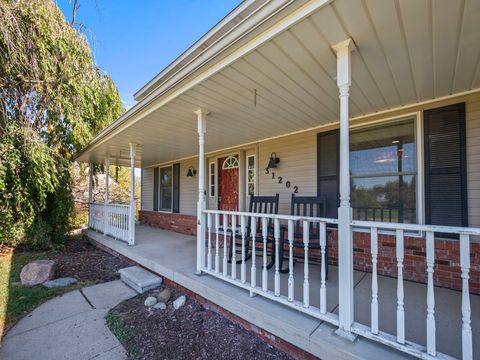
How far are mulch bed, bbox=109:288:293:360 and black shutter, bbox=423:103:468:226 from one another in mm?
2498

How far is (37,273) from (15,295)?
459mm

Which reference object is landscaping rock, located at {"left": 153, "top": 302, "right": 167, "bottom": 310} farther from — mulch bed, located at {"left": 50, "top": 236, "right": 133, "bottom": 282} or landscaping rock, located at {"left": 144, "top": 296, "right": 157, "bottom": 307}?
mulch bed, located at {"left": 50, "top": 236, "right": 133, "bottom": 282}

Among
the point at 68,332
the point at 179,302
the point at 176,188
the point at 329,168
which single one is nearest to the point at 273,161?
the point at 329,168

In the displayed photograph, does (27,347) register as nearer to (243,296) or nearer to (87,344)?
(87,344)

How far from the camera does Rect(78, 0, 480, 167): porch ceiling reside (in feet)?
5.53

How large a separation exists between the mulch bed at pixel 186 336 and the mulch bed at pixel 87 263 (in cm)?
157

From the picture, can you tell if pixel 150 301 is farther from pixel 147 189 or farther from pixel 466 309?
pixel 147 189

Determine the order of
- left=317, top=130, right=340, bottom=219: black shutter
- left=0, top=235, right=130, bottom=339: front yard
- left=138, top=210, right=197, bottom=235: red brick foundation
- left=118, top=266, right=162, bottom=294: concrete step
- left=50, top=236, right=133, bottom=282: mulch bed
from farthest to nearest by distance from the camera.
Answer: left=138, top=210, right=197, bottom=235: red brick foundation, left=50, top=236, right=133, bottom=282: mulch bed, left=317, top=130, right=340, bottom=219: black shutter, left=118, top=266, right=162, bottom=294: concrete step, left=0, top=235, right=130, bottom=339: front yard

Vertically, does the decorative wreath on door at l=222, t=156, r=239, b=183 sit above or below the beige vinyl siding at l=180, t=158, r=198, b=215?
above

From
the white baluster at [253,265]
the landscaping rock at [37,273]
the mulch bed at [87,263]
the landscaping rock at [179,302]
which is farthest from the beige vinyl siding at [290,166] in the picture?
the landscaping rock at [37,273]

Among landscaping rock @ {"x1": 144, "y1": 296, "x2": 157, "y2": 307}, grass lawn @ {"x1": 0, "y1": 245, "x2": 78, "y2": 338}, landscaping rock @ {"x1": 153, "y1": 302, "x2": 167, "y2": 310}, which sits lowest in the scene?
grass lawn @ {"x1": 0, "y1": 245, "x2": 78, "y2": 338}

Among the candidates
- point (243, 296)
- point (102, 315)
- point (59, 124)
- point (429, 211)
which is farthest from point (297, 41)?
point (59, 124)

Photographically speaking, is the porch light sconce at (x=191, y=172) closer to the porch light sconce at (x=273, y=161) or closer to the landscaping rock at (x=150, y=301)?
the porch light sconce at (x=273, y=161)

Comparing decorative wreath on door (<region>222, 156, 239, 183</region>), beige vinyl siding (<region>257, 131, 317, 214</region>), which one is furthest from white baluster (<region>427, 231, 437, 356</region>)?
decorative wreath on door (<region>222, 156, 239, 183</region>)
